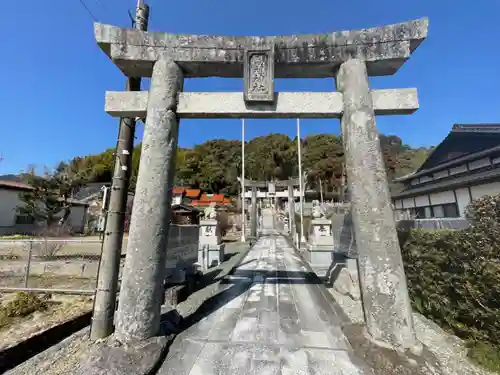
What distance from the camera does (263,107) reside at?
3.53 meters

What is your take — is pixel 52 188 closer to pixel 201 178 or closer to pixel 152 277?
pixel 152 277

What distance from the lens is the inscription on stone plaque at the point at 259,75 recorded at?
345cm

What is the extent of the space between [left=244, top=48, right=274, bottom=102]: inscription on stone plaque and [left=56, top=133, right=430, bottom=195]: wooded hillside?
3417 centimetres

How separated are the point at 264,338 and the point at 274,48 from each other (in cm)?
438

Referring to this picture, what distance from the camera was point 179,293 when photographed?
4.47 meters

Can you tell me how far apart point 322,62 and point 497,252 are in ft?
11.3

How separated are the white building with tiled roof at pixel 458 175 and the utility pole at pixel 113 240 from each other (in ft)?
45.5

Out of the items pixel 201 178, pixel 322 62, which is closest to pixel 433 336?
pixel 322 62

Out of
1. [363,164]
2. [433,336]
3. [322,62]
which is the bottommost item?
[433,336]

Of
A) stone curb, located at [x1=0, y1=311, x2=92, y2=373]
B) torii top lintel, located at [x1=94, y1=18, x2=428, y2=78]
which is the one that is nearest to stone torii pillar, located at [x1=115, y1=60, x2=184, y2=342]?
torii top lintel, located at [x1=94, y1=18, x2=428, y2=78]

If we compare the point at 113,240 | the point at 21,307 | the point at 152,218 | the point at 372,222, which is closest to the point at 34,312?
the point at 21,307

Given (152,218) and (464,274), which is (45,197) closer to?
(152,218)

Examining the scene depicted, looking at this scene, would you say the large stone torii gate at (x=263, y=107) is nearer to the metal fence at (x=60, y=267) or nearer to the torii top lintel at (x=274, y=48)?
the torii top lintel at (x=274, y=48)

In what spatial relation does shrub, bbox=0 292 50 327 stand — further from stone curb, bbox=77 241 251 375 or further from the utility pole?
stone curb, bbox=77 241 251 375
